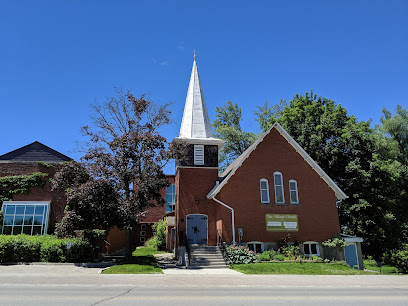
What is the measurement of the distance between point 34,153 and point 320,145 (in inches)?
1051

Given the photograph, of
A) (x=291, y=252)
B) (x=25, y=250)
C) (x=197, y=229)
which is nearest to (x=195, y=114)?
(x=197, y=229)

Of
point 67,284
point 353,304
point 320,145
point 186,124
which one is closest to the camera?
point 353,304

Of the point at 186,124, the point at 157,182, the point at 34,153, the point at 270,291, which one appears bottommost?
the point at 270,291

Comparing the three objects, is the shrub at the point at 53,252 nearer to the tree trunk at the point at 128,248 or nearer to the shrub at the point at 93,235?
the shrub at the point at 93,235

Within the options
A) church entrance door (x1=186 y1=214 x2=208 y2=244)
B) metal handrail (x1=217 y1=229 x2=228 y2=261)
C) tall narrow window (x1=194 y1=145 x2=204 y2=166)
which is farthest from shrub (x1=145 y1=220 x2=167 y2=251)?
metal handrail (x1=217 y1=229 x2=228 y2=261)

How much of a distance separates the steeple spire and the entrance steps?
29.7ft

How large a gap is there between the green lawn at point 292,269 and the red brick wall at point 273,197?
11.2 feet

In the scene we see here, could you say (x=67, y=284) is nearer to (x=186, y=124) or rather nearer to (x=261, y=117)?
(x=186, y=124)

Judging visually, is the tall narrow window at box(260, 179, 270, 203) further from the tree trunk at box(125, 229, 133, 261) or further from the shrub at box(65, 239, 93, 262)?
the shrub at box(65, 239, 93, 262)

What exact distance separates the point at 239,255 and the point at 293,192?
22.2 ft

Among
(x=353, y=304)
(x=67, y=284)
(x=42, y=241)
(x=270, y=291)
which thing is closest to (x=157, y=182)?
(x=42, y=241)

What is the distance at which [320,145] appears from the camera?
30359 mm

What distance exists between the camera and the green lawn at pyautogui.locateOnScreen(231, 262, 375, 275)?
651 inches

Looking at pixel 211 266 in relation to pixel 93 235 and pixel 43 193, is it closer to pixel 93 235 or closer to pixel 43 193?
pixel 93 235
